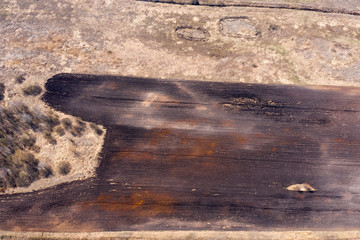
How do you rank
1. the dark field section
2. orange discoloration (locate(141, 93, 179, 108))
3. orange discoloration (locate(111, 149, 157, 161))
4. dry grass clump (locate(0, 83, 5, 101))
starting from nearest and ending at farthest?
the dark field section
orange discoloration (locate(111, 149, 157, 161))
dry grass clump (locate(0, 83, 5, 101))
orange discoloration (locate(141, 93, 179, 108))

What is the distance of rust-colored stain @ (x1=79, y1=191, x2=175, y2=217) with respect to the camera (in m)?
11.7

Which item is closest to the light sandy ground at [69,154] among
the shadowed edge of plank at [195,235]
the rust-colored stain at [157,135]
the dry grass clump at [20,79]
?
the dry grass clump at [20,79]

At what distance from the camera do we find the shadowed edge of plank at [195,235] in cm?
1104

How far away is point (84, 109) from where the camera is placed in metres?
14.7

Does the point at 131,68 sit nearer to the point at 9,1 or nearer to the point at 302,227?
the point at 9,1

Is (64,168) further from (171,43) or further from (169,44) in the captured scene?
(171,43)

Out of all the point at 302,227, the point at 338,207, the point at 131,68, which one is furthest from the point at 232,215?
the point at 131,68

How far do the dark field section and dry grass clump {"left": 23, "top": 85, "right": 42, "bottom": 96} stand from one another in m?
0.55

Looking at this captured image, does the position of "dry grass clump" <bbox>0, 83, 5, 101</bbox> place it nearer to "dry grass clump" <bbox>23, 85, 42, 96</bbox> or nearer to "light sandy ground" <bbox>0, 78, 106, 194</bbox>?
"light sandy ground" <bbox>0, 78, 106, 194</bbox>

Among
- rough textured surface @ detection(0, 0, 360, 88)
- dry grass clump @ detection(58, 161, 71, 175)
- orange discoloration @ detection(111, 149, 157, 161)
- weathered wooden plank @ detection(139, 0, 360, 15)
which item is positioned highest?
weathered wooden plank @ detection(139, 0, 360, 15)

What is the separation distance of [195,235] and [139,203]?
128 inches

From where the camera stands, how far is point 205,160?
13.2 m

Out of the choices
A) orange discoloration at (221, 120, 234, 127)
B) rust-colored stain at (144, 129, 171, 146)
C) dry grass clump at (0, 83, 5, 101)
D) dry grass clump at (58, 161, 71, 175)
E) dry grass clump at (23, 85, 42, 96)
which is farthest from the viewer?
dry grass clump at (23, 85, 42, 96)

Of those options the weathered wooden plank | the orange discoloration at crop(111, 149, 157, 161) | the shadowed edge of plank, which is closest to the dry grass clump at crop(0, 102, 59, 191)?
the shadowed edge of plank
